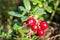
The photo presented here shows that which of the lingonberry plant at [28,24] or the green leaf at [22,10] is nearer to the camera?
the lingonberry plant at [28,24]

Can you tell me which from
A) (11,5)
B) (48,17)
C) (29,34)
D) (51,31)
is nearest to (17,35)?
(29,34)

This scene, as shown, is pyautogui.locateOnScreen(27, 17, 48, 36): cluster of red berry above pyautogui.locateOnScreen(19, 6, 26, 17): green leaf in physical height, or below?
below

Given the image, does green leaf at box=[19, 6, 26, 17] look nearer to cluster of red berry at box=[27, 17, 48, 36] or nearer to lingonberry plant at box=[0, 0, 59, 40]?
lingonberry plant at box=[0, 0, 59, 40]

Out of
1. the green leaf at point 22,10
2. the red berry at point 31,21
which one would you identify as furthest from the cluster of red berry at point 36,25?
the green leaf at point 22,10

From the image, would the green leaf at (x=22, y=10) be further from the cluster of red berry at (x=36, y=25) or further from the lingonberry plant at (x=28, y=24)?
the cluster of red berry at (x=36, y=25)

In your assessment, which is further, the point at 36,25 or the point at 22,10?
the point at 22,10

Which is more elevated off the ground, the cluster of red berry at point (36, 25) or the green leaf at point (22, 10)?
the green leaf at point (22, 10)

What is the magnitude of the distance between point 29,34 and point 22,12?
24cm

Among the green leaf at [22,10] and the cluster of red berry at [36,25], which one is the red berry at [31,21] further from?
the green leaf at [22,10]

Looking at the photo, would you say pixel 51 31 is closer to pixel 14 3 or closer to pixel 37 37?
pixel 37 37

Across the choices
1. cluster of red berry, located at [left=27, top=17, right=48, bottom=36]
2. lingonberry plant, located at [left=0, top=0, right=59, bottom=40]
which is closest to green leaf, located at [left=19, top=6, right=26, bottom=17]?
lingonberry plant, located at [left=0, top=0, right=59, bottom=40]

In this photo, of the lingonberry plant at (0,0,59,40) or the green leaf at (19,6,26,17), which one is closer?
the lingonberry plant at (0,0,59,40)

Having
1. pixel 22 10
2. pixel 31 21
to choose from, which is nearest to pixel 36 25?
pixel 31 21

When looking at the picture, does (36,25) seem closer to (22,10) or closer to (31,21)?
(31,21)
